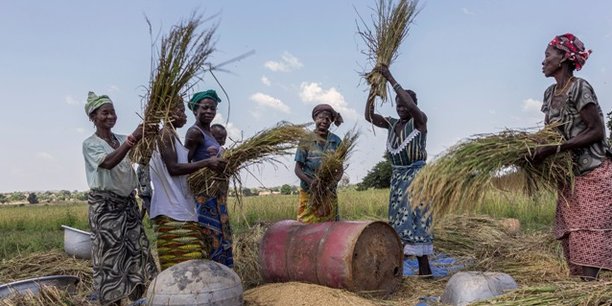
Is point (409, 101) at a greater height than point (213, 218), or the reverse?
point (409, 101)

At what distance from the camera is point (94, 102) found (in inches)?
158

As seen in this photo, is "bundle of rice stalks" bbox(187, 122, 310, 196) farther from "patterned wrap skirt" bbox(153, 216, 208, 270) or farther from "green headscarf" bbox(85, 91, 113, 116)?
"green headscarf" bbox(85, 91, 113, 116)

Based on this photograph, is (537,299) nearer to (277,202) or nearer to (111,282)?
(111,282)

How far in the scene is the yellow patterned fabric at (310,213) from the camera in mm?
4969

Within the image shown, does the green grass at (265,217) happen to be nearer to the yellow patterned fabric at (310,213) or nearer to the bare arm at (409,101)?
the yellow patterned fabric at (310,213)

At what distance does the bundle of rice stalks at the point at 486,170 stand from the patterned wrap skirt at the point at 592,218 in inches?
4.5

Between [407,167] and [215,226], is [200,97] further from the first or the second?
[407,167]

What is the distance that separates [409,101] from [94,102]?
96.0 inches

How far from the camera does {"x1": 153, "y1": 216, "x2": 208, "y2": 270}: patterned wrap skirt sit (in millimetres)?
4020

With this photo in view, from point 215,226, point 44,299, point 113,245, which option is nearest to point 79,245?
point 44,299

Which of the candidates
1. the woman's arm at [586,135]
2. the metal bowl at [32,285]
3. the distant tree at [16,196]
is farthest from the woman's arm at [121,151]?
the distant tree at [16,196]

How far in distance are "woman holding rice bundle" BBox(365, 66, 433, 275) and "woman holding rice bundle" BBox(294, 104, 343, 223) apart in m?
0.45

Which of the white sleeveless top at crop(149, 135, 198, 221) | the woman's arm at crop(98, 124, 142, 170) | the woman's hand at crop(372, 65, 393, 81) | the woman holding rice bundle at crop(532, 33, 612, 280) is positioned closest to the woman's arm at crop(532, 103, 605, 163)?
the woman holding rice bundle at crop(532, 33, 612, 280)

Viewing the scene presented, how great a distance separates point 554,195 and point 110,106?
314cm
